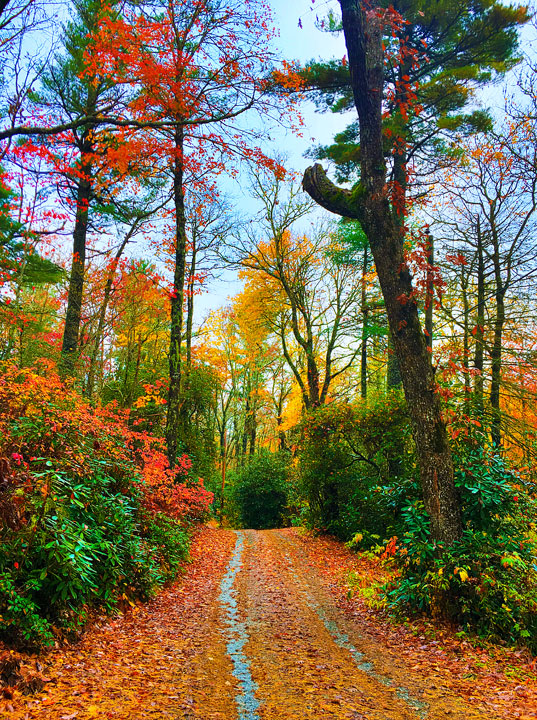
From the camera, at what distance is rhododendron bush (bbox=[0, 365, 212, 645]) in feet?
13.0

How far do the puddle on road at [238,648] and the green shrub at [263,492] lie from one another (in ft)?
35.3

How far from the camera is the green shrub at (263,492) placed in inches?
774

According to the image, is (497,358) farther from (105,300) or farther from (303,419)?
(105,300)

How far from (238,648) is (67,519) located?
2301mm

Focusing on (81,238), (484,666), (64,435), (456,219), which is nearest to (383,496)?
(484,666)

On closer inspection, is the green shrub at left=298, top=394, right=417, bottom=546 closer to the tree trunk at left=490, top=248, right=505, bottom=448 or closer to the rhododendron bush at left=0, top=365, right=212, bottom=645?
the tree trunk at left=490, top=248, right=505, bottom=448

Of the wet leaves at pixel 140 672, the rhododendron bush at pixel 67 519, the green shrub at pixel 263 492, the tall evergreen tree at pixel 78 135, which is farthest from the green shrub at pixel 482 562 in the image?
the green shrub at pixel 263 492

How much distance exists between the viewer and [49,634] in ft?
12.5

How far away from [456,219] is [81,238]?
1140 centimetres

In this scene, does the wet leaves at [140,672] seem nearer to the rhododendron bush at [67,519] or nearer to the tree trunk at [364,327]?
the rhododendron bush at [67,519]

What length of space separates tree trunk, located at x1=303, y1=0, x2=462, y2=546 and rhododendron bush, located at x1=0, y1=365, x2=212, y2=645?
4048 millimetres

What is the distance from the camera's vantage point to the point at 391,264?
5914 millimetres

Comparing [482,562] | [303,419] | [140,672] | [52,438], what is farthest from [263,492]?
[140,672]

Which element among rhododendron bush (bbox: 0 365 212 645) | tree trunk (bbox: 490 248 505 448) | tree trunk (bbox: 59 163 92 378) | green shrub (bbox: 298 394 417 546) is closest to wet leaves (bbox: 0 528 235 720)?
rhododendron bush (bbox: 0 365 212 645)
